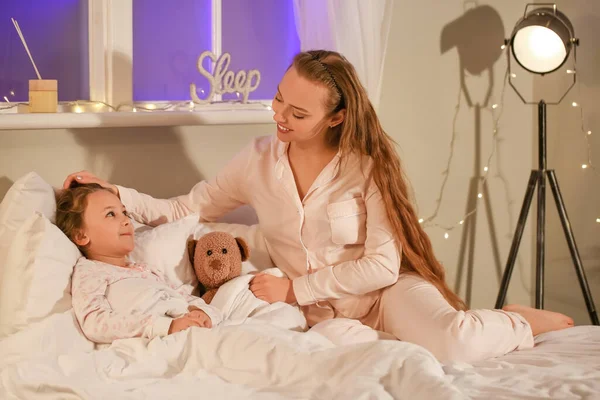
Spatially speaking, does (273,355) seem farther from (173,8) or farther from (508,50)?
(508,50)

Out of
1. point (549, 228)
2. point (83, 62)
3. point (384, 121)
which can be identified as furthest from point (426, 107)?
point (83, 62)

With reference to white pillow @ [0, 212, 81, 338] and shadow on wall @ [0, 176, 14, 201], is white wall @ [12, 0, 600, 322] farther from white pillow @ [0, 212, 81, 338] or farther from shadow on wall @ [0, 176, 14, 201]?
white pillow @ [0, 212, 81, 338]

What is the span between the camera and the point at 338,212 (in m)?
2.27

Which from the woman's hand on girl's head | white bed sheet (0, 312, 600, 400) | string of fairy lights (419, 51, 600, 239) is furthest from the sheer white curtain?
white bed sheet (0, 312, 600, 400)

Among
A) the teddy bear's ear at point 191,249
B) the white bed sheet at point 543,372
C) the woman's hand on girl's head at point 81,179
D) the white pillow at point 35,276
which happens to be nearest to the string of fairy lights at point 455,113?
the woman's hand on girl's head at point 81,179

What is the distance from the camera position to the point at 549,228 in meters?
3.26

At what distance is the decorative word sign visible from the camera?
2645 mm

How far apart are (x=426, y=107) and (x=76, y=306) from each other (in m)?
1.61

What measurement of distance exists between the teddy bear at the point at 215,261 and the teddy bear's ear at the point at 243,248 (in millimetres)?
25

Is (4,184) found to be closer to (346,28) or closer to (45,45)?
(45,45)

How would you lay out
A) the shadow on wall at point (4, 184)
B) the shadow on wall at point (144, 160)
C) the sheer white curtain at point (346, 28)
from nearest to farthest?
the shadow on wall at point (4, 184)
the shadow on wall at point (144, 160)
the sheer white curtain at point (346, 28)

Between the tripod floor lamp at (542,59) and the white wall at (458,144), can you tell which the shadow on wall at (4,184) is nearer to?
the white wall at (458,144)

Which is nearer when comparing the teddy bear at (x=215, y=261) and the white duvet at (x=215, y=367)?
the white duvet at (x=215, y=367)

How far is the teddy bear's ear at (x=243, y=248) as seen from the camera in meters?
2.29
